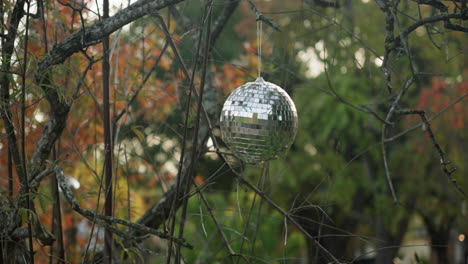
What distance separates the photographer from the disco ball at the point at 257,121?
4.10 ft

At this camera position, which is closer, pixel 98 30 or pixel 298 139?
pixel 98 30

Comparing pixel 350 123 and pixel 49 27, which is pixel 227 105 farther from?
pixel 350 123

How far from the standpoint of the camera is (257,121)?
1250 mm

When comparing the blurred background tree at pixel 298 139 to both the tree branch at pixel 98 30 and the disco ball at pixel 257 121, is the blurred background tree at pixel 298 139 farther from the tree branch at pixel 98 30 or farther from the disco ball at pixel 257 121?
the disco ball at pixel 257 121

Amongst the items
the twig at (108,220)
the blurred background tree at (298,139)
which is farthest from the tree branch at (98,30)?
the twig at (108,220)

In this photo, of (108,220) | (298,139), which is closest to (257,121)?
(108,220)

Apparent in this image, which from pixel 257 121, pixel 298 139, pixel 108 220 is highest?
pixel 298 139

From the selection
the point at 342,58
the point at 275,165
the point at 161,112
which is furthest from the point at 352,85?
the point at 161,112

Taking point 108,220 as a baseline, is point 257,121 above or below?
above

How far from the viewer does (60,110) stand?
4.93 feet

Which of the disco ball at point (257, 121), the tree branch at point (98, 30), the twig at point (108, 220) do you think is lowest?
the twig at point (108, 220)

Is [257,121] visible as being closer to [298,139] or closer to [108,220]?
[108,220]

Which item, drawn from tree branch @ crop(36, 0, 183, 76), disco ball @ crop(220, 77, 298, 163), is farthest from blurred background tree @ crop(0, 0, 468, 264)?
disco ball @ crop(220, 77, 298, 163)

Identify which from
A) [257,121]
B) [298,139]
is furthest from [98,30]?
[298,139]
